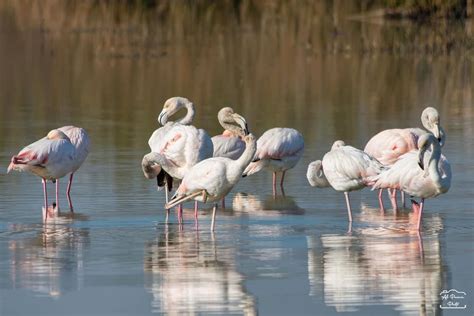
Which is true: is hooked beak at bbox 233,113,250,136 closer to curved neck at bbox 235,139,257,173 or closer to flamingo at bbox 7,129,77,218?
curved neck at bbox 235,139,257,173

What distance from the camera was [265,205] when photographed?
12.9 metres

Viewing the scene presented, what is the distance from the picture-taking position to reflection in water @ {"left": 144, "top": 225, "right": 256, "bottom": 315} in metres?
8.57

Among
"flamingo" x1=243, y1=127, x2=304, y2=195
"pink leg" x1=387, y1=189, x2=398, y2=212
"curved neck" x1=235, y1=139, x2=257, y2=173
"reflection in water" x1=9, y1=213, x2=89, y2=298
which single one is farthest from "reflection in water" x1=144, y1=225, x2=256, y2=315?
"flamingo" x1=243, y1=127, x2=304, y2=195

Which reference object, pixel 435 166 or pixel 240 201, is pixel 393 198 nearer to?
pixel 240 201

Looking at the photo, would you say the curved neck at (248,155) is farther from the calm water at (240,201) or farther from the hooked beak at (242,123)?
the calm water at (240,201)

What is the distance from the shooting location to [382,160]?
1341cm

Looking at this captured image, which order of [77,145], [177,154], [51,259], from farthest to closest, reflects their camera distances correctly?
[77,145] → [177,154] → [51,259]

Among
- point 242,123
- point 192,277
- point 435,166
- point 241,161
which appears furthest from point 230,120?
point 192,277

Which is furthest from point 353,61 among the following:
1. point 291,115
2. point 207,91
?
point 291,115

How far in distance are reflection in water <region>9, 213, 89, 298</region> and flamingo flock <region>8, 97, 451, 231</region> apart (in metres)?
0.84

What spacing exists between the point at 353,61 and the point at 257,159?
14.5 m

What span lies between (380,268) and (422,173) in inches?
65.6

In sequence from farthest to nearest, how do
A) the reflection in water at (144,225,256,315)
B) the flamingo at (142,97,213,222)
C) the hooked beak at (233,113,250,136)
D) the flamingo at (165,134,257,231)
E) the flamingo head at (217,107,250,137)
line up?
the flamingo at (142,97,213,222) < the flamingo head at (217,107,250,137) < the hooked beak at (233,113,250,136) < the flamingo at (165,134,257,231) < the reflection in water at (144,225,256,315)

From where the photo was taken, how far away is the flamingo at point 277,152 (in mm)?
13930
